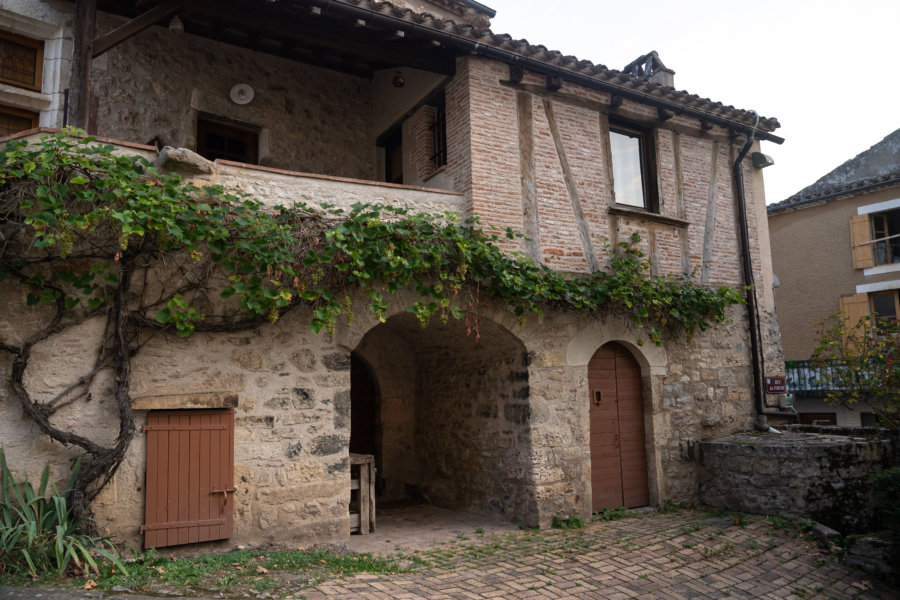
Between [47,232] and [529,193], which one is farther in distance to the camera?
[529,193]

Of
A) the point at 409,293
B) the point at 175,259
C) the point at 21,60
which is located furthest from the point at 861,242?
the point at 21,60

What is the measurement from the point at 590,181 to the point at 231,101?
451 centimetres

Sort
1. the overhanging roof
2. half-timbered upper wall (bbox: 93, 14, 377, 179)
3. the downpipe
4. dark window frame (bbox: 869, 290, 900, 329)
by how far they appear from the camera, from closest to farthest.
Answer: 1. the overhanging roof
2. half-timbered upper wall (bbox: 93, 14, 377, 179)
3. the downpipe
4. dark window frame (bbox: 869, 290, 900, 329)

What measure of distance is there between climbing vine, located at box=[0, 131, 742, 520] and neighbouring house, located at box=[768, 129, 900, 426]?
11.9 metres

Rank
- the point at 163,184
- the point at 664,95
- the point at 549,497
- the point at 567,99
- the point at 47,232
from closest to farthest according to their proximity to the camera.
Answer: the point at 47,232 → the point at 163,184 → the point at 549,497 → the point at 567,99 → the point at 664,95

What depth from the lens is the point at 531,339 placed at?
6730mm

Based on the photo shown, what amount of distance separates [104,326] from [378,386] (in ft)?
13.4

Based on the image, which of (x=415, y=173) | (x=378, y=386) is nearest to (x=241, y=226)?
(x=415, y=173)

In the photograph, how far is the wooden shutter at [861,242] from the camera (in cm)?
1453

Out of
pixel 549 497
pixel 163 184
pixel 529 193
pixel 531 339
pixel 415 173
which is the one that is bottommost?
pixel 549 497

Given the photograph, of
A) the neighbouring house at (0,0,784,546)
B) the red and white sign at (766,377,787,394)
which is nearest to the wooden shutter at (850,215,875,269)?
the neighbouring house at (0,0,784,546)

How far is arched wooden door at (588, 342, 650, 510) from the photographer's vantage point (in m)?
7.29

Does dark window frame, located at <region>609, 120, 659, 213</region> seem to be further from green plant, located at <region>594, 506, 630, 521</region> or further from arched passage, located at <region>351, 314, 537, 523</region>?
green plant, located at <region>594, 506, 630, 521</region>

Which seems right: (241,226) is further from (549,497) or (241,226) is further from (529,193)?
(549,497)
